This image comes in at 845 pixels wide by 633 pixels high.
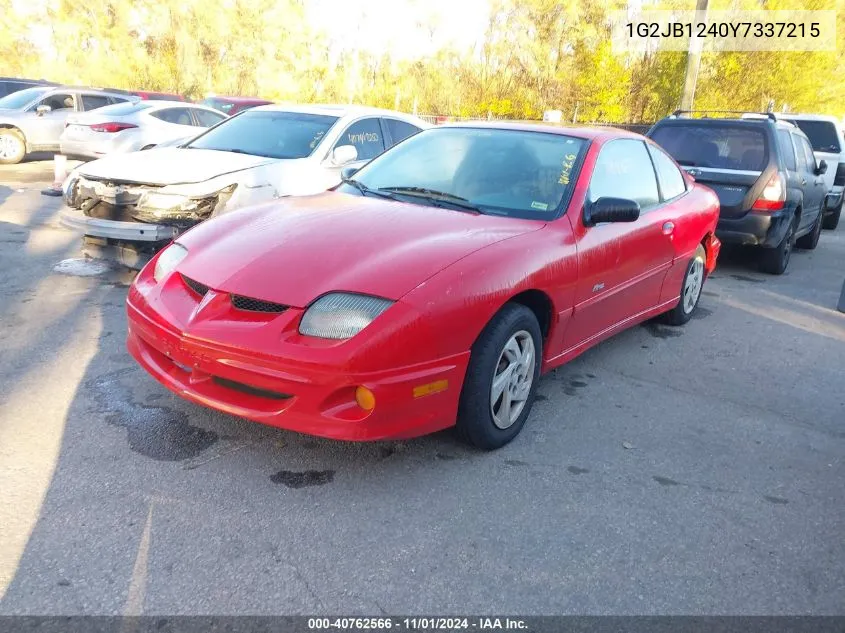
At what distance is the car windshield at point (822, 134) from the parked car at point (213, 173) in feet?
30.5

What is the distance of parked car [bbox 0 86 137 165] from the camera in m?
14.7

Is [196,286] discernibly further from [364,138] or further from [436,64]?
[436,64]

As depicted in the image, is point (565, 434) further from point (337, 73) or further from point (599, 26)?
point (337, 73)

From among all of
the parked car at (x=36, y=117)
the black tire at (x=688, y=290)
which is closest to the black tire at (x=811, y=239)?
the black tire at (x=688, y=290)

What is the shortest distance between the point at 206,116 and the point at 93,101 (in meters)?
3.41

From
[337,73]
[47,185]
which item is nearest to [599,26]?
[337,73]

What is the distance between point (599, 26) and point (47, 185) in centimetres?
2106

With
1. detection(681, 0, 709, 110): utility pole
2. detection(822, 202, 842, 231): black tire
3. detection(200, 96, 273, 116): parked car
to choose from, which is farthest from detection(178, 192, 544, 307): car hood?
detection(200, 96, 273, 116): parked car

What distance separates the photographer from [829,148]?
13062 millimetres

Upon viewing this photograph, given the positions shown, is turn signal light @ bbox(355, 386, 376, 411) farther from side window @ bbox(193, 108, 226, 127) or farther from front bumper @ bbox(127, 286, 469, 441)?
side window @ bbox(193, 108, 226, 127)

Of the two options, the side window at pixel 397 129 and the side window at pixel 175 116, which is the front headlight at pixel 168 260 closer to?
the side window at pixel 397 129

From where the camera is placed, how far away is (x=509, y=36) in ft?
91.0

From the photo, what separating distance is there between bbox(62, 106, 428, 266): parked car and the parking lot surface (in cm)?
131

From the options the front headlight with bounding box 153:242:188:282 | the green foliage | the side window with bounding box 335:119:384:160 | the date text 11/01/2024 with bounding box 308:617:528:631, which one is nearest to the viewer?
the date text 11/01/2024 with bounding box 308:617:528:631
